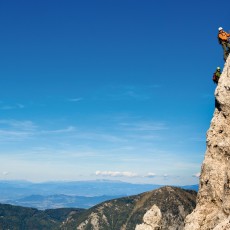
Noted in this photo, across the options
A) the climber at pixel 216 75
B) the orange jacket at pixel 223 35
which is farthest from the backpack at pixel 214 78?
the orange jacket at pixel 223 35

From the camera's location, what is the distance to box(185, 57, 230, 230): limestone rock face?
33747mm

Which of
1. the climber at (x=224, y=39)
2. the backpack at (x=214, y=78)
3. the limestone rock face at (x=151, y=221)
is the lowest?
the limestone rock face at (x=151, y=221)

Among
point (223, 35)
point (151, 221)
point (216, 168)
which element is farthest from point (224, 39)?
point (151, 221)

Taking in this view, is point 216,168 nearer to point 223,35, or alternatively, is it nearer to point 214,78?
point 214,78

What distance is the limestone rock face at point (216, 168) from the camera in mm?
33747

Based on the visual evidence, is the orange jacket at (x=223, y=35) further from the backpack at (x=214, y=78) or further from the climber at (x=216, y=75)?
the backpack at (x=214, y=78)

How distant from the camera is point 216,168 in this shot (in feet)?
114

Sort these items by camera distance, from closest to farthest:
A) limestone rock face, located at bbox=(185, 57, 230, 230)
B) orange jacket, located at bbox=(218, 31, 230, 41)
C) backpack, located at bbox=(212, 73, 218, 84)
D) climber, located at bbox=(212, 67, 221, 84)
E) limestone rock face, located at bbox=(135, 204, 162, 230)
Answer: limestone rock face, located at bbox=(185, 57, 230, 230), orange jacket, located at bbox=(218, 31, 230, 41), climber, located at bbox=(212, 67, 221, 84), backpack, located at bbox=(212, 73, 218, 84), limestone rock face, located at bbox=(135, 204, 162, 230)

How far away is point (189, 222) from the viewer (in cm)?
3662

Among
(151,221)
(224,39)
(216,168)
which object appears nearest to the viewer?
(216,168)

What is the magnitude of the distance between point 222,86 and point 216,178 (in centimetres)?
871

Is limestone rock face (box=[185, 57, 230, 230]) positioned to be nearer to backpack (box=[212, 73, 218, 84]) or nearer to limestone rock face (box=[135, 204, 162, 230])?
backpack (box=[212, 73, 218, 84])

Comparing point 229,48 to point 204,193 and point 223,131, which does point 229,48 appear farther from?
point 204,193

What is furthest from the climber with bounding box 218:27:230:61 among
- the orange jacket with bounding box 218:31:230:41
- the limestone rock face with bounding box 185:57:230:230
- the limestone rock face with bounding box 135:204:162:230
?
the limestone rock face with bounding box 135:204:162:230
